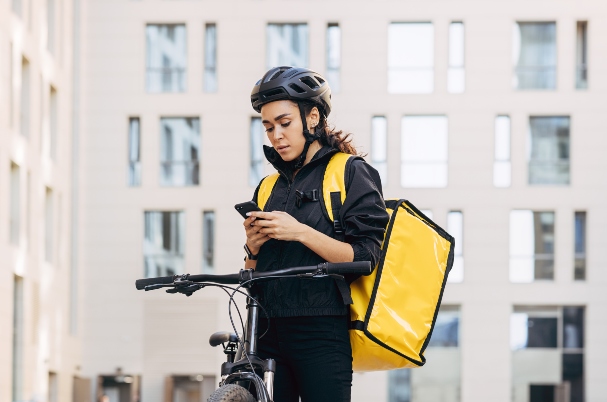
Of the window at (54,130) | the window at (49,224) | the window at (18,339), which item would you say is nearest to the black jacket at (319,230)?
the window at (18,339)

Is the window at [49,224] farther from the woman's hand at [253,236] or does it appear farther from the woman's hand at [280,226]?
the woman's hand at [280,226]

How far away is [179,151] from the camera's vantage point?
36.6 meters

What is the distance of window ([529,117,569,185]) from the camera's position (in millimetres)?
35875

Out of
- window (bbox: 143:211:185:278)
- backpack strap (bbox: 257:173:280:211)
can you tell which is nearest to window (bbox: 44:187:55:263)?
window (bbox: 143:211:185:278)

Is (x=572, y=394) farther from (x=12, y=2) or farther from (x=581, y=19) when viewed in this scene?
(x=12, y=2)

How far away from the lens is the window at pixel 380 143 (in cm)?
3597

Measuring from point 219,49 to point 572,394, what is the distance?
14.0 metres

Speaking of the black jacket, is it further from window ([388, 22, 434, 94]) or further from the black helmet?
window ([388, 22, 434, 94])

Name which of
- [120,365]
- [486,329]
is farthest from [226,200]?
[486,329]

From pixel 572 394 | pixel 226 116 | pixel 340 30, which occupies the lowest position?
pixel 572 394

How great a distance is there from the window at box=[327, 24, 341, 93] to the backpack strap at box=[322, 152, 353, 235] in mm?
32413

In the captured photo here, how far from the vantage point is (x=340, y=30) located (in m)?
36.4

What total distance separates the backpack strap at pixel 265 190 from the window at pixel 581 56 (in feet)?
107

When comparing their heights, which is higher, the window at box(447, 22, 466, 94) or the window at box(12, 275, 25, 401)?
the window at box(447, 22, 466, 94)
